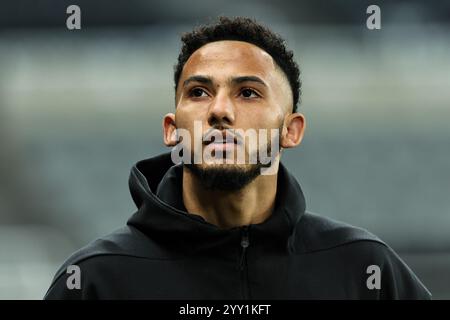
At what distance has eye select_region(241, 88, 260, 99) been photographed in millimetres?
1348

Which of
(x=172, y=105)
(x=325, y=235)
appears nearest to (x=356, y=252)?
(x=325, y=235)

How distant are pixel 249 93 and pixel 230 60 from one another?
2.7 inches

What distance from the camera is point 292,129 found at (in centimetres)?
147

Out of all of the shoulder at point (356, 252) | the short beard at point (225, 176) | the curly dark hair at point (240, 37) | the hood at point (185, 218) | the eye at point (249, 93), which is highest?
the curly dark hair at point (240, 37)

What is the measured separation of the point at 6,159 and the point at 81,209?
592mm

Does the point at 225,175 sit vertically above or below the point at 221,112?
below

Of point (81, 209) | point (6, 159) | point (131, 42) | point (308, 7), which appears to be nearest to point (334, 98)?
point (308, 7)

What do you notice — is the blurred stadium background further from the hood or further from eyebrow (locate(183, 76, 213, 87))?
eyebrow (locate(183, 76, 213, 87))

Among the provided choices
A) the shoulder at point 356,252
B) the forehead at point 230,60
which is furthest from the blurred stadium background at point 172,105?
the forehead at point 230,60

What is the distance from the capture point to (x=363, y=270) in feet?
4.52

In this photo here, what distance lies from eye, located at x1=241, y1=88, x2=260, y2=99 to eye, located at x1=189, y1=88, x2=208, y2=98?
66mm

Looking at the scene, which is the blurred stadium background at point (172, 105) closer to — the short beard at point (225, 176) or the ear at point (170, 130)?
the ear at point (170, 130)

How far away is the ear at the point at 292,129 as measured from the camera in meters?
1.44

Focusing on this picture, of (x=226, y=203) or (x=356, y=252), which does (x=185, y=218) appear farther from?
(x=356, y=252)
